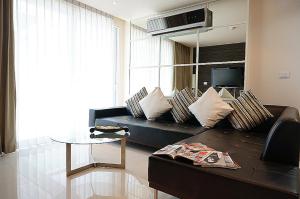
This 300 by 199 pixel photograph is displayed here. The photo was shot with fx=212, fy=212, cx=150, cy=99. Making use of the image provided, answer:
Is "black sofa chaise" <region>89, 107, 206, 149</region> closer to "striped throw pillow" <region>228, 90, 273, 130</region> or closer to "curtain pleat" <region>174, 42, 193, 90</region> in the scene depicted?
"striped throw pillow" <region>228, 90, 273, 130</region>

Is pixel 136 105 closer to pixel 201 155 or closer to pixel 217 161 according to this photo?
pixel 201 155

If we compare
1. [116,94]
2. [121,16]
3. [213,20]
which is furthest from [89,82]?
[213,20]

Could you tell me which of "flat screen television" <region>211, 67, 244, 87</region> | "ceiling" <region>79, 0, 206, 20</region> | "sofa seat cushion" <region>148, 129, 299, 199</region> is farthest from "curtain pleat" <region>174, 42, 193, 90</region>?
"sofa seat cushion" <region>148, 129, 299, 199</region>

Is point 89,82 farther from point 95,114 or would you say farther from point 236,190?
point 236,190

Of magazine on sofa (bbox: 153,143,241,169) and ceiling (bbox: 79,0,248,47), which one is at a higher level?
ceiling (bbox: 79,0,248,47)

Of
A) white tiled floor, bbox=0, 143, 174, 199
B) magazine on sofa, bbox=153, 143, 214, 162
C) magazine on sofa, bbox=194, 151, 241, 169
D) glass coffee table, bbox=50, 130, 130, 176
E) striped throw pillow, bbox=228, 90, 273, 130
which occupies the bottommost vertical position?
white tiled floor, bbox=0, 143, 174, 199

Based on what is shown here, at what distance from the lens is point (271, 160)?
1.55 m

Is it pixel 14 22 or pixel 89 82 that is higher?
pixel 14 22

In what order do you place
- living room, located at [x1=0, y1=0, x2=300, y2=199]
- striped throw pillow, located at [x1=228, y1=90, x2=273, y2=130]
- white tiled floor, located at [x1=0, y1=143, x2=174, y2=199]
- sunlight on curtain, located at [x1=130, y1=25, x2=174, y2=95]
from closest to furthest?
living room, located at [x1=0, y1=0, x2=300, y2=199] < white tiled floor, located at [x1=0, y1=143, x2=174, y2=199] < striped throw pillow, located at [x1=228, y1=90, x2=273, y2=130] < sunlight on curtain, located at [x1=130, y1=25, x2=174, y2=95]

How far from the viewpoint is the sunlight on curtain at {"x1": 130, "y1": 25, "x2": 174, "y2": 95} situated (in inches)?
159

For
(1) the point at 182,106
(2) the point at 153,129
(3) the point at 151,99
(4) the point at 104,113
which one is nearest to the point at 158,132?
(2) the point at 153,129

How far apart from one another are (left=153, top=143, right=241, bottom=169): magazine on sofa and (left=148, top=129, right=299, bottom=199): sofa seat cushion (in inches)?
1.6

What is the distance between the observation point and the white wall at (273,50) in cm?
286

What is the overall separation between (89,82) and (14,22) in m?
1.55
